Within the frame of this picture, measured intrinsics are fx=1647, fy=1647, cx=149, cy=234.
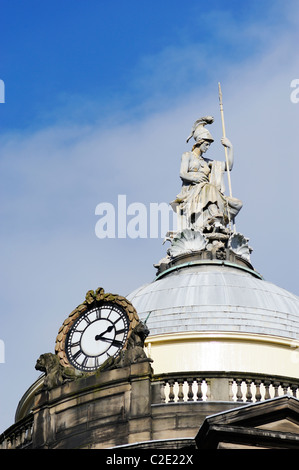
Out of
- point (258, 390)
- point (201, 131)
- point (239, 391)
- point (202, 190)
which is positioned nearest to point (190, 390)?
point (239, 391)

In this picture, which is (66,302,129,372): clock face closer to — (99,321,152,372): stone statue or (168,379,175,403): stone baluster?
(99,321,152,372): stone statue

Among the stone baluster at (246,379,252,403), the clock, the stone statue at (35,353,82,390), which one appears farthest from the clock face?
the stone baluster at (246,379,252,403)

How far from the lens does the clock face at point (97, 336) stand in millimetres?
57469

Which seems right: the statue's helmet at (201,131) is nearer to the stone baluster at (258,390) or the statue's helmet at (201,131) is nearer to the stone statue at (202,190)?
the stone statue at (202,190)

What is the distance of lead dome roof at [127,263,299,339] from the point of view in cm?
6062

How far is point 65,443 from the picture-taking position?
2224 inches

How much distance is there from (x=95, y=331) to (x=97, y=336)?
241 millimetres

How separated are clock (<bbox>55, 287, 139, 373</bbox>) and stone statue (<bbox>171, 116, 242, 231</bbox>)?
10368 mm

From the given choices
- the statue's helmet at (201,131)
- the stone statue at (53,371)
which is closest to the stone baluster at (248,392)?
the stone statue at (53,371)

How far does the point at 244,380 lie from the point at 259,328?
4.87 metres

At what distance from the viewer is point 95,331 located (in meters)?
58.2

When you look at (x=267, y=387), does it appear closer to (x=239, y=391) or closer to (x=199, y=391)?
(x=239, y=391)

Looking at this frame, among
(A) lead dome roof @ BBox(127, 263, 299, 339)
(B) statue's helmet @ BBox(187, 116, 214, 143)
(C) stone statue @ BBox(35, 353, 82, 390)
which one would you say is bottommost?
(C) stone statue @ BBox(35, 353, 82, 390)
